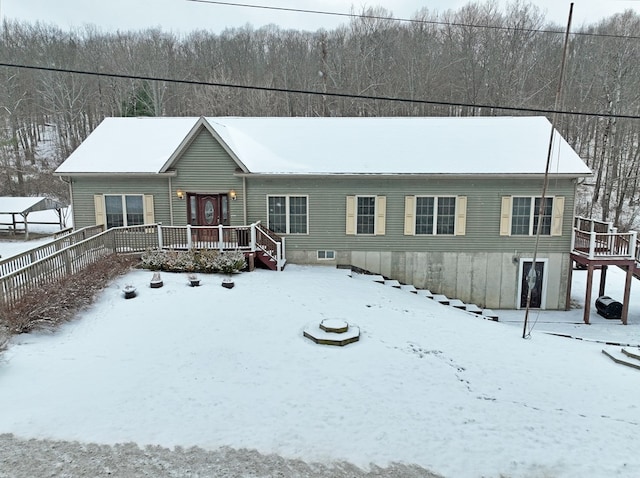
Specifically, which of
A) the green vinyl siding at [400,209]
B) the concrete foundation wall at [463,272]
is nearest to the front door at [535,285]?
the concrete foundation wall at [463,272]

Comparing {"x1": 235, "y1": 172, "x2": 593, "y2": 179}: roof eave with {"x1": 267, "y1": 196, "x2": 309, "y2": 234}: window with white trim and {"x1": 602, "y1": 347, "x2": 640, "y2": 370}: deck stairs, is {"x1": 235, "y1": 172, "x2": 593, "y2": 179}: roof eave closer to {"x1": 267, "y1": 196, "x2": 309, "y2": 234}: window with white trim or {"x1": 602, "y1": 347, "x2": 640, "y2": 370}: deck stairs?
{"x1": 267, "y1": 196, "x2": 309, "y2": 234}: window with white trim

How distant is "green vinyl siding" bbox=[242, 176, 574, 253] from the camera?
14.8 metres

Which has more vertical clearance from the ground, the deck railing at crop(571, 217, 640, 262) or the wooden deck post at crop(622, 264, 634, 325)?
the deck railing at crop(571, 217, 640, 262)

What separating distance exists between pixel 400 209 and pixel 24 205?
2404 cm

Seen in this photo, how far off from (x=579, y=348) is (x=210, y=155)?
1286 cm

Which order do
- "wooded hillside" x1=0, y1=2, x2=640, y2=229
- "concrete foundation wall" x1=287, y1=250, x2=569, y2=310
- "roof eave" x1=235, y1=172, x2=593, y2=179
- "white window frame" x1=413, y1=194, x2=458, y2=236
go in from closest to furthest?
1. "roof eave" x1=235, y1=172, x2=593, y2=179
2. "white window frame" x1=413, y1=194, x2=458, y2=236
3. "concrete foundation wall" x1=287, y1=250, x2=569, y2=310
4. "wooded hillside" x1=0, y1=2, x2=640, y2=229

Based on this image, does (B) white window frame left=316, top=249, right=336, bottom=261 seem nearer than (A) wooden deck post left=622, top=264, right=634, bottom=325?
No

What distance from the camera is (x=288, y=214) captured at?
15.3 meters

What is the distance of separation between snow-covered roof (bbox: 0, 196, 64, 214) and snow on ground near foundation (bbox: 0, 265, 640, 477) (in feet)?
63.7

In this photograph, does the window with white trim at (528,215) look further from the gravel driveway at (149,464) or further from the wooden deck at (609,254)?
the gravel driveway at (149,464)

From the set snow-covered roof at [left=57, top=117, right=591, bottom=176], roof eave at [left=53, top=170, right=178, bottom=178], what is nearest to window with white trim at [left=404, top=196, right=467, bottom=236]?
snow-covered roof at [left=57, top=117, right=591, bottom=176]

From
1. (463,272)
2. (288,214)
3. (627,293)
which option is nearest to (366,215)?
(288,214)

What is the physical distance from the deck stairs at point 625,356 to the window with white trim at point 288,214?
9.90 m

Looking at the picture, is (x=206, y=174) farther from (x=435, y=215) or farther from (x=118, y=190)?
(x=435, y=215)
